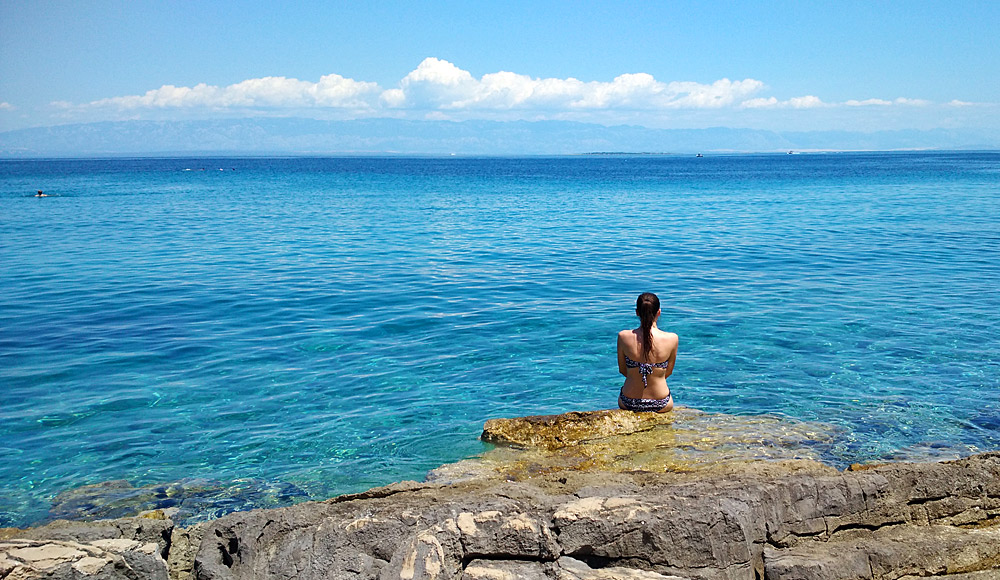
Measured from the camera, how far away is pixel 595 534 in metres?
4.40

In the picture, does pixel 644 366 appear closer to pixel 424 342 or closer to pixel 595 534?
pixel 595 534

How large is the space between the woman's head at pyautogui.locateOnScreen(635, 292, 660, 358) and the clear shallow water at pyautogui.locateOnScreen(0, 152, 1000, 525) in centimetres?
182

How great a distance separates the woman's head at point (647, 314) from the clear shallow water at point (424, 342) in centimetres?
182

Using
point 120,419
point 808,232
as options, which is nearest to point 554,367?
point 120,419

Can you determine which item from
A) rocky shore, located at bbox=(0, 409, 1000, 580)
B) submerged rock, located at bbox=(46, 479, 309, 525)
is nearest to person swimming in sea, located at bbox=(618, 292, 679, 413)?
rocky shore, located at bbox=(0, 409, 1000, 580)

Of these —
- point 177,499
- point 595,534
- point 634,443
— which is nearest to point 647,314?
point 634,443

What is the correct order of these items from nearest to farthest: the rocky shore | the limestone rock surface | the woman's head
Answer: the limestone rock surface, the rocky shore, the woman's head

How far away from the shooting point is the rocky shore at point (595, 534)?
170 inches

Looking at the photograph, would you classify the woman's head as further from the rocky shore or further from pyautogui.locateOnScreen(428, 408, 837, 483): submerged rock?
Result: the rocky shore

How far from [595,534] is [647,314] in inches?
151

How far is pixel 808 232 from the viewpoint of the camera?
28.5 metres

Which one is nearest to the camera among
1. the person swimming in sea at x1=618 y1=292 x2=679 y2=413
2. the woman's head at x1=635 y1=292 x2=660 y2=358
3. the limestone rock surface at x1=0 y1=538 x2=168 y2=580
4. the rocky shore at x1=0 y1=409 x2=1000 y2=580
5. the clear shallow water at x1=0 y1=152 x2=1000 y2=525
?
the limestone rock surface at x1=0 y1=538 x2=168 y2=580

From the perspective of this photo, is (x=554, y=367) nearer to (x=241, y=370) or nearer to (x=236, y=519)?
(x=241, y=370)

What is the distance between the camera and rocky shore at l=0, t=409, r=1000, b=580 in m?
4.31
